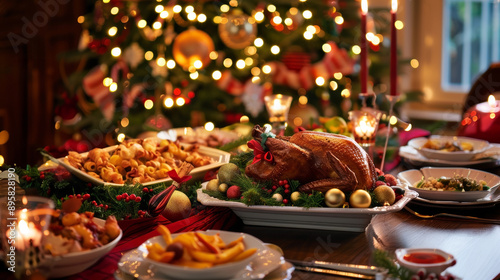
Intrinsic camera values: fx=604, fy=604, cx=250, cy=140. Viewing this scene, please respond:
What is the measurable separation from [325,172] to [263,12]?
2.17 meters

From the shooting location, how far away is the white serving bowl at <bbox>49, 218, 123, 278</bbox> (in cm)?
91

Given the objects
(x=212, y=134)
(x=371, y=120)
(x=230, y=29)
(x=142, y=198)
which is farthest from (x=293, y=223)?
(x=230, y=29)

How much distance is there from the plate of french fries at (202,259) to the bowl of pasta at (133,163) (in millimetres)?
463

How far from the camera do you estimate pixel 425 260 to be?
978 mm

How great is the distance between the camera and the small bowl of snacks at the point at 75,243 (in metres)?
0.91

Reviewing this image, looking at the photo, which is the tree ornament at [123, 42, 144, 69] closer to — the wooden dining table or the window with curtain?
the wooden dining table

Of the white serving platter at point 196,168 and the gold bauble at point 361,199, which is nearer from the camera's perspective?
the gold bauble at point 361,199

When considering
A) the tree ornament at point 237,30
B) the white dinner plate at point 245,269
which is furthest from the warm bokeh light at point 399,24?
the white dinner plate at point 245,269

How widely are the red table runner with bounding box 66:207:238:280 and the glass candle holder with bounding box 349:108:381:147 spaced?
0.46 m

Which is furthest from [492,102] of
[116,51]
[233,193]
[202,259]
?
[116,51]

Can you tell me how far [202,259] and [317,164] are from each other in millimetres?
431

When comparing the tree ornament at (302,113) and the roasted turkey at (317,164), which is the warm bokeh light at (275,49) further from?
the roasted turkey at (317,164)

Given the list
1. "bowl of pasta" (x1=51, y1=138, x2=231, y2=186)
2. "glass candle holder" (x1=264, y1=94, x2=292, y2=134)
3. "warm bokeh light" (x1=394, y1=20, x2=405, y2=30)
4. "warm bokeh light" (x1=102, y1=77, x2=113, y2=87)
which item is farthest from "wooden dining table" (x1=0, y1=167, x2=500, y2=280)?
"warm bokeh light" (x1=394, y1=20, x2=405, y2=30)

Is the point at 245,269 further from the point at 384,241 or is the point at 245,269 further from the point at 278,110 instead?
the point at 278,110
